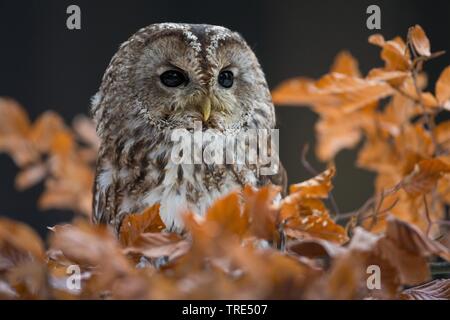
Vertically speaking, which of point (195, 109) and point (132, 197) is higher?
point (195, 109)

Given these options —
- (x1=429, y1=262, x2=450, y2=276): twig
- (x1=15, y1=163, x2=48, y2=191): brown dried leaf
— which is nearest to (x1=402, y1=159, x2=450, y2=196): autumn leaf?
(x1=429, y1=262, x2=450, y2=276): twig

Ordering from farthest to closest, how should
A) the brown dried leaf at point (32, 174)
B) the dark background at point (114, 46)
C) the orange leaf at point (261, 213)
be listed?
the dark background at point (114, 46), the brown dried leaf at point (32, 174), the orange leaf at point (261, 213)

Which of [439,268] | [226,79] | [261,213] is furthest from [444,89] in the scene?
[261,213]

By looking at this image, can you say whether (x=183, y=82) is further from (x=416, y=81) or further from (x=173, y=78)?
(x=416, y=81)

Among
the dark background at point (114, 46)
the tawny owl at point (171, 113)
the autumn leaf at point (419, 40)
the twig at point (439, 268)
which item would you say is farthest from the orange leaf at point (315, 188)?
the dark background at point (114, 46)

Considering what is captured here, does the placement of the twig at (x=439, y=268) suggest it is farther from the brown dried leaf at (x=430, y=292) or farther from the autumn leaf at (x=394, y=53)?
the autumn leaf at (x=394, y=53)

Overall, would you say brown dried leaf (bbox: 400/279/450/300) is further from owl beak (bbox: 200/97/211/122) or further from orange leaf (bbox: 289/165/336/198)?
owl beak (bbox: 200/97/211/122)
